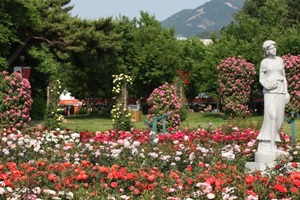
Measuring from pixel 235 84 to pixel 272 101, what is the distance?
85.2 feet

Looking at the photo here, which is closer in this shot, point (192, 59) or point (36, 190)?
point (36, 190)

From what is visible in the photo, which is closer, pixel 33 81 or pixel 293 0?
pixel 33 81

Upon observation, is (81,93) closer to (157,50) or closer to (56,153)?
(157,50)

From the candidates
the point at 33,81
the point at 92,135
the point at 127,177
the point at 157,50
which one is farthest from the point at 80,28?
the point at 127,177

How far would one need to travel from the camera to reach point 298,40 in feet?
144

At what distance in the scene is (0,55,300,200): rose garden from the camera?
6.83 m

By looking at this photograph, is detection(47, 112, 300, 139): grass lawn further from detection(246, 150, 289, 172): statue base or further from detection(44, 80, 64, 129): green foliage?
detection(246, 150, 289, 172): statue base

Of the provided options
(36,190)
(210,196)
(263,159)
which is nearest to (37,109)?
(263,159)

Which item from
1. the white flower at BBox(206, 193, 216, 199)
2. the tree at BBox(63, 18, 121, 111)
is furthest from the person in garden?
the tree at BBox(63, 18, 121, 111)

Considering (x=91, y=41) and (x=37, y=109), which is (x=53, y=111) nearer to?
(x=91, y=41)

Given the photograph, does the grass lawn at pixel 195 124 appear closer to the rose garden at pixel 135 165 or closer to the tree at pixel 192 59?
the rose garden at pixel 135 165

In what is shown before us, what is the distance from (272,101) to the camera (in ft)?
36.3

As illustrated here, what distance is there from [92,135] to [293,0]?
5375cm

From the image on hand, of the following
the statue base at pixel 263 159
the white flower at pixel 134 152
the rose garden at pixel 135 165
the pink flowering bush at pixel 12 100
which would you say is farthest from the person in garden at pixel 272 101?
the pink flowering bush at pixel 12 100
